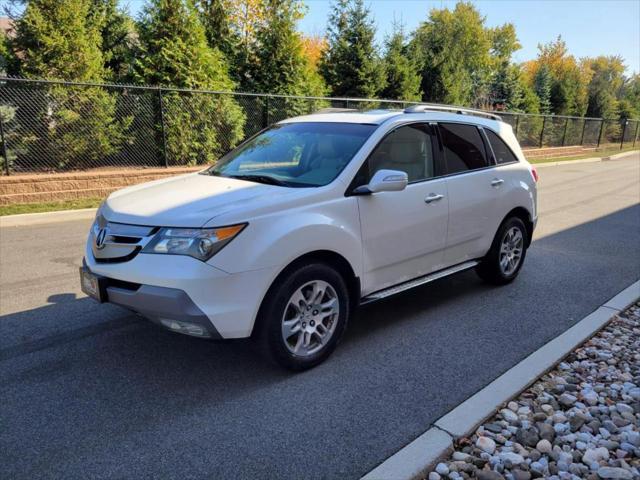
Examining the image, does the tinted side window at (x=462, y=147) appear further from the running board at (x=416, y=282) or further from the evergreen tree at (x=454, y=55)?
the evergreen tree at (x=454, y=55)

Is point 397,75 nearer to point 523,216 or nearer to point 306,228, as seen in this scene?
point 523,216

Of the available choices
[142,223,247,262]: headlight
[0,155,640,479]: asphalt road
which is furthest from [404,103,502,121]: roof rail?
[142,223,247,262]: headlight

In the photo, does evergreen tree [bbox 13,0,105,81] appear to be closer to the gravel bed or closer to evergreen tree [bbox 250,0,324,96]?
evergreen tree [bbox 250,0,324,96]

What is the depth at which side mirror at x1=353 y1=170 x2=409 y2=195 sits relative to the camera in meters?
3.82

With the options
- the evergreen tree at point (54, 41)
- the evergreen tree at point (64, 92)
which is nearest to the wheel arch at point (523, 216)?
the evergreen tree at point (64, 92)

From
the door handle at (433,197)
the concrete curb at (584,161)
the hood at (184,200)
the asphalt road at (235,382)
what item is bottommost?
the concrete curb at (584,161)

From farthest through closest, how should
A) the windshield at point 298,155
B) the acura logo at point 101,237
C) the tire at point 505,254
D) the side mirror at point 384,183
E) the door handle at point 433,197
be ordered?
1. the tire at point 505,254
2. the door handle at point 433,197
3. the windshield at point 298,155
4. the side mirror at point 384,183
5. the acura logo at point 101,237

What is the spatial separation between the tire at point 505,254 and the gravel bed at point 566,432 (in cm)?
169

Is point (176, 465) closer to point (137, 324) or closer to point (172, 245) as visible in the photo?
point (172, 245)

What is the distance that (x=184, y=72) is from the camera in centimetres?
1283

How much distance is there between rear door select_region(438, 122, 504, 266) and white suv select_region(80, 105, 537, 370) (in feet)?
0.05

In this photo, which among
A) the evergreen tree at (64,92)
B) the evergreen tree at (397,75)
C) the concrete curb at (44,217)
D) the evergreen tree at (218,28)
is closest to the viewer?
the concrete curb at (44,217)

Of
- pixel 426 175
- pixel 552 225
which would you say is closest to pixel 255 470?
pixel 426 175

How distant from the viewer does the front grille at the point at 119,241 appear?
3.33 m
